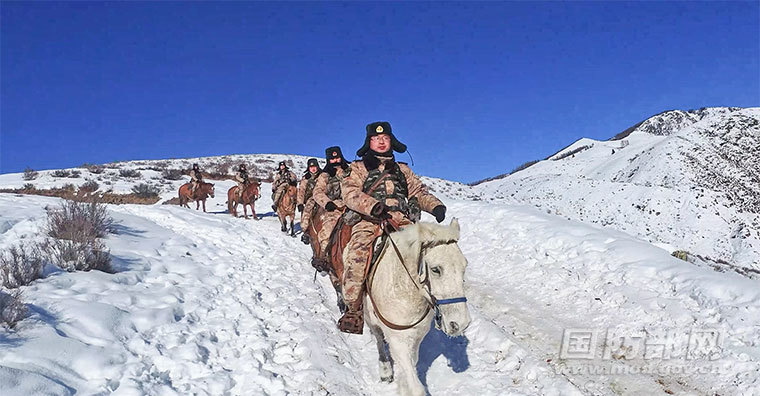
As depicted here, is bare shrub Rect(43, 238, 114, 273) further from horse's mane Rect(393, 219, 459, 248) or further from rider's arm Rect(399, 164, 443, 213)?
horse's mane Rect(393, 219, 459, 248)

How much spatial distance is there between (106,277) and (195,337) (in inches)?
85.0

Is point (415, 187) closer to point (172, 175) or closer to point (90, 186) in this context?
point (90, 186)

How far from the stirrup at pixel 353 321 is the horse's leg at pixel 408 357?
771 millimetres

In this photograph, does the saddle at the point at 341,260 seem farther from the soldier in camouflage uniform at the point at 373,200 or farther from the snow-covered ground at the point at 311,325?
the snow-covered ground at the point at 311,325

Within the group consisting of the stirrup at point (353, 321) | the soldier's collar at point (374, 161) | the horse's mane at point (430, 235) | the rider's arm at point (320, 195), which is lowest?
the stirrup at point (353, 321)

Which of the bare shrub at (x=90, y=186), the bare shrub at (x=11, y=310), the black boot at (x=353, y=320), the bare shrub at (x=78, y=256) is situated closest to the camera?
the bare shrub at (x=11, y=310)

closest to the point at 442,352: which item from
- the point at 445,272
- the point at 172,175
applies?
the point at 445,272

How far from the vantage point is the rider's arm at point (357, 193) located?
4953 millimetres

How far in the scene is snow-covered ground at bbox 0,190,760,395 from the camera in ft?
15.1

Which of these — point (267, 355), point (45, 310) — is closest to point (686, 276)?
point (267, 355)

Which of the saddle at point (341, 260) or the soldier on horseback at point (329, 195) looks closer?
the saddle at point (341, 260)

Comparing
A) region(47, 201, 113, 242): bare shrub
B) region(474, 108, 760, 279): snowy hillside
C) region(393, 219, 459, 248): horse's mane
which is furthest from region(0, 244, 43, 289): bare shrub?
region(474, 108, 760, 279): snowy hillside

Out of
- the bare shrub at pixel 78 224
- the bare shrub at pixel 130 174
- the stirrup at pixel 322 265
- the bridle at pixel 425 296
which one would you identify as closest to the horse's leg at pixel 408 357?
the bridle at pixel 425 296

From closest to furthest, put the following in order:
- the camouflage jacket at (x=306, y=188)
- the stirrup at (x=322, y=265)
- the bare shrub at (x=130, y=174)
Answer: the stirrup at (x=322, y=265) < the camouflage jacket at (x=306, y=188) < the bare shrub at (x=130, y=174)
